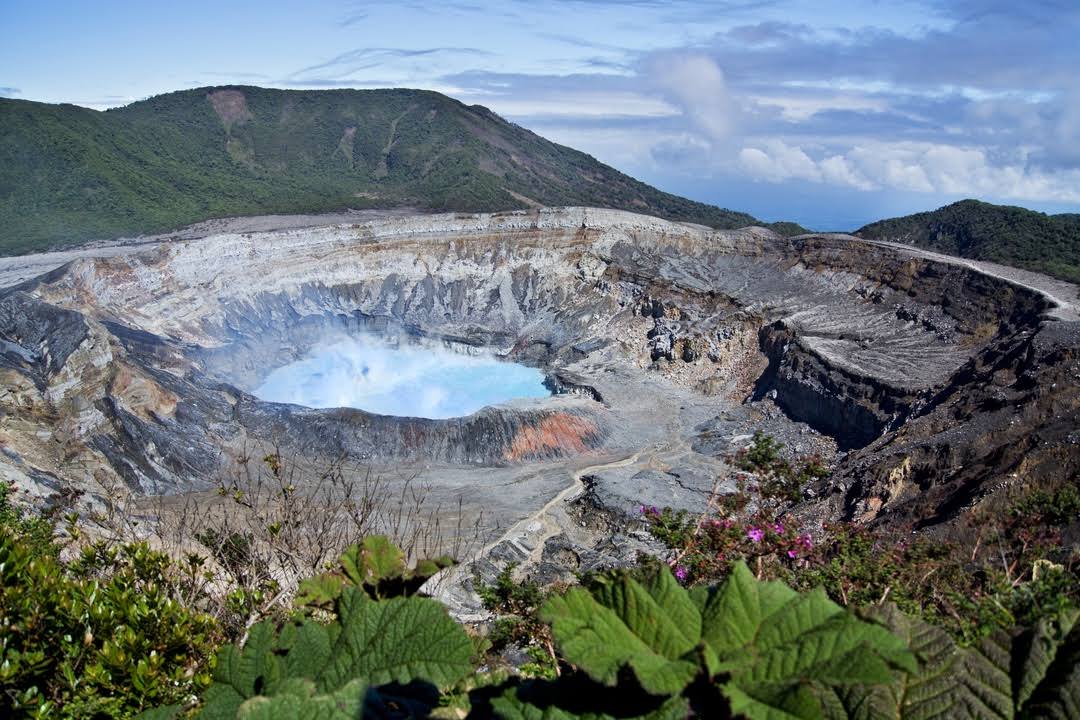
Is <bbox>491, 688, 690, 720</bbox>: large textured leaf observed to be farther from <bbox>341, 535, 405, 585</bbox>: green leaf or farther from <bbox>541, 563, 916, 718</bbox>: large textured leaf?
<bbox>341, 535, 405, 585</bbox>: green leaf

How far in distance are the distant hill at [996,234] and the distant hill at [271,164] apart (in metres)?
16.3

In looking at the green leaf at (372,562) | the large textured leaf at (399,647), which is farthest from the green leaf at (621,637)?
the green leaf at (372,562)

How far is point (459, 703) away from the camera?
9.04ft

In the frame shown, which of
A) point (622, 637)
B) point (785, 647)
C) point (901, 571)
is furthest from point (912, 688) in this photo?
point (901, 571)

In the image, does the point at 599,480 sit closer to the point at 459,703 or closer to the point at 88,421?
the point at 88,421

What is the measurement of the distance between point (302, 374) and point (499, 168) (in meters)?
66.2

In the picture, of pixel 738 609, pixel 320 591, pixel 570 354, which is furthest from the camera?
pixel 570 354

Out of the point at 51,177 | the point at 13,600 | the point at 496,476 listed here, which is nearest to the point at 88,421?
the point at 496,476

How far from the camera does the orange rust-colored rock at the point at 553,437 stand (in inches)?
1276

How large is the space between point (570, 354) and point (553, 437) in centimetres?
1281

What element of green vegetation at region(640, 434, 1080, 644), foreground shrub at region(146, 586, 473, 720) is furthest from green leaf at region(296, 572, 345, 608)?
green vegetation at region(640, 434, 1080, 644)

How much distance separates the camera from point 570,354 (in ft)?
149

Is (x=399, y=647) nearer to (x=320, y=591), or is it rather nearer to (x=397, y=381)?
(x=320, y=591)

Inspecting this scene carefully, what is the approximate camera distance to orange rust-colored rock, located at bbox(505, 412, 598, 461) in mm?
32406
